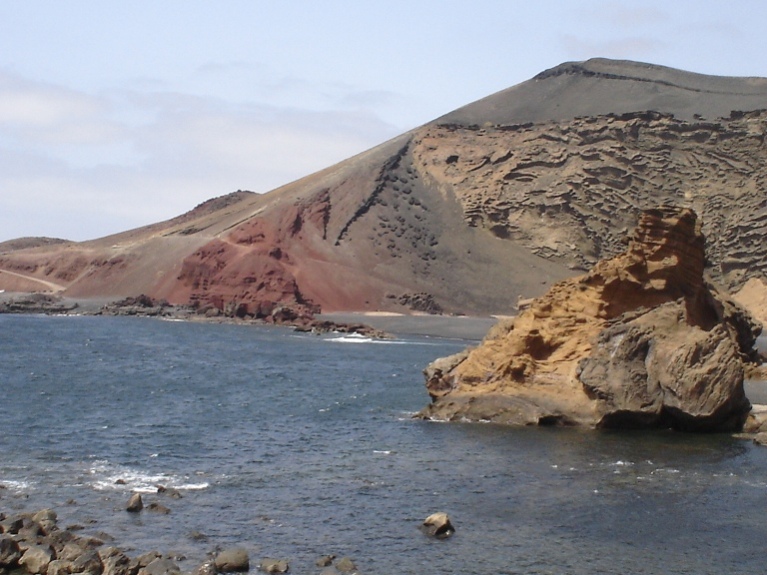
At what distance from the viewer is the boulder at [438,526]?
21.5 metres

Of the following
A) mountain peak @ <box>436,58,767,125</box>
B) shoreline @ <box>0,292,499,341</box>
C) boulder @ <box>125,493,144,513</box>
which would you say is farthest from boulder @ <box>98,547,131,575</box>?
mountain peak @ <box>436,58,767,125</box>

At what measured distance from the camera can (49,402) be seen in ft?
130

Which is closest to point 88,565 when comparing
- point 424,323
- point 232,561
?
point 232,561

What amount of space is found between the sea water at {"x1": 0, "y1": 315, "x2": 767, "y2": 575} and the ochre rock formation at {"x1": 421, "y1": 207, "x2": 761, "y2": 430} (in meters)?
1.02

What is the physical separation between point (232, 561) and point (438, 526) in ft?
15.1

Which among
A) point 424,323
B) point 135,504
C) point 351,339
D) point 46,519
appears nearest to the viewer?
point 46,519

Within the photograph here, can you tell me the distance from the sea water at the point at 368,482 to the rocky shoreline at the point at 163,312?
43.5 meters

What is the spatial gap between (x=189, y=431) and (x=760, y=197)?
9188 cm

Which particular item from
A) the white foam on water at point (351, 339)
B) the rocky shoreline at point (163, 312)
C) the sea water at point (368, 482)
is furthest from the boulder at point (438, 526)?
the rocky shoreline at point (163, 312)

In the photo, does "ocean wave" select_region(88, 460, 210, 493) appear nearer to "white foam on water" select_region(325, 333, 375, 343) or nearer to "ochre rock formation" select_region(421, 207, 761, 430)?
"ochre rock formation" select_region(421, 207, 761, 430)

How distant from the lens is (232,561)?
62.6 feet

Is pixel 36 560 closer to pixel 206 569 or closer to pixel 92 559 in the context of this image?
pixel 92 559

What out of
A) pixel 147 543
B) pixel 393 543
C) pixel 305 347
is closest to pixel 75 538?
pixel 147 543

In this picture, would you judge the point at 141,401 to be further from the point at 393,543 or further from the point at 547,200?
the point at 547,200
